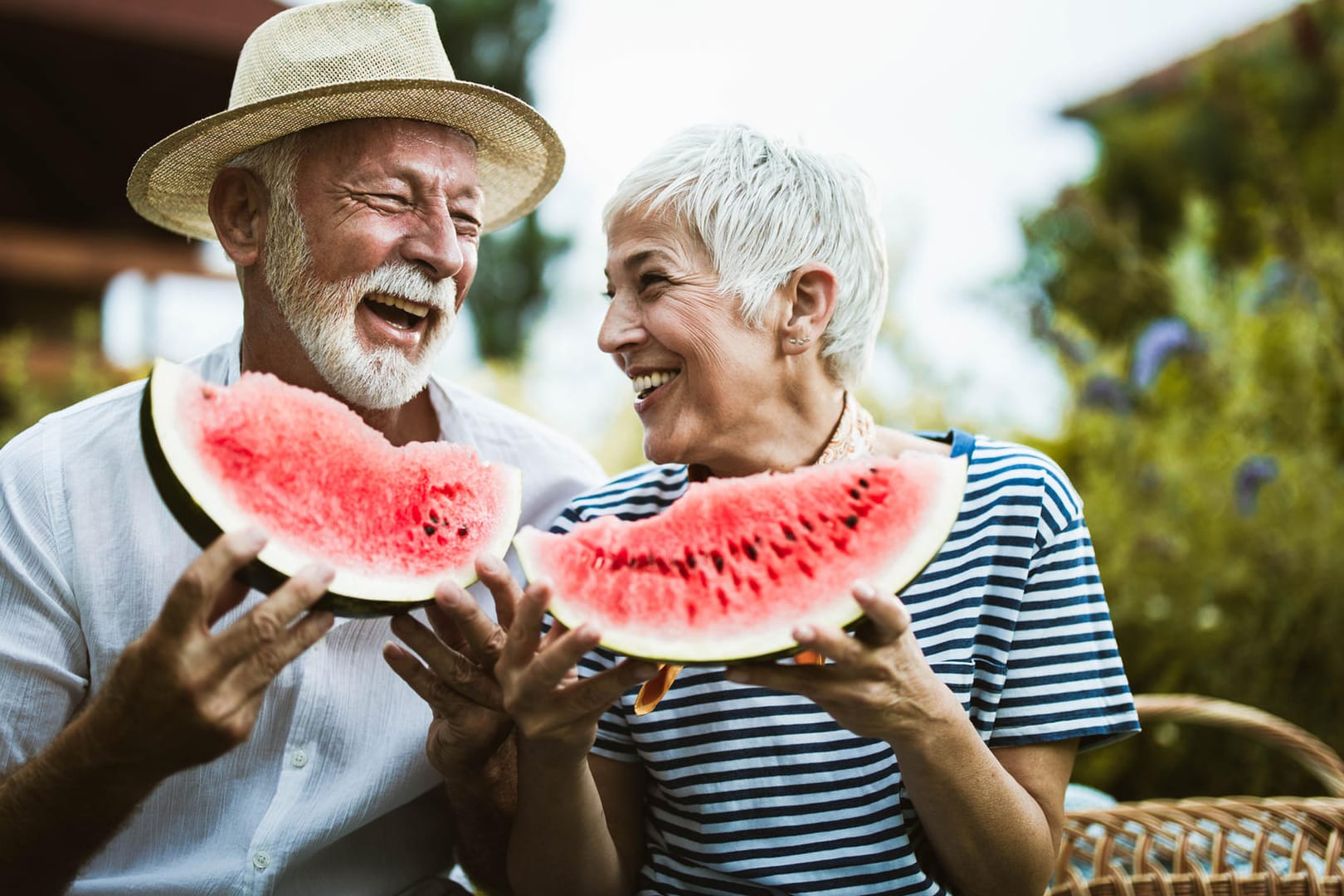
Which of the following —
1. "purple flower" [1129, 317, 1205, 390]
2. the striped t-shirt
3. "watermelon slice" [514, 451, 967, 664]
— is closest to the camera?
"watermelon slice" [514, 451, 967, 664]

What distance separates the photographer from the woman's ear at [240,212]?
108 inches

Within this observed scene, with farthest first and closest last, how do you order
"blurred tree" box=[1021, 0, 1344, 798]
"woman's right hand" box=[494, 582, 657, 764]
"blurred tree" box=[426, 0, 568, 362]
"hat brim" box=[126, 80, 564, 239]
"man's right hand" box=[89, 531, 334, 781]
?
1. "blurred tree" box=[426, 0, 568, 362]
2. "blurred tree" box=[1021, 0, 1344, 798]
3. "hat brim" box=[126, 80, 564, 239]
4. "woman's right hand" box=[494, 582, 657, 764]
5. "man's right hand" box=[89, 531, 334, 781]

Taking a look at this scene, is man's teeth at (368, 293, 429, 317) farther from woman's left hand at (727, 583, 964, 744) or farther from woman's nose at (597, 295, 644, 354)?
woman's left hand at (727, 583, 964, 744)

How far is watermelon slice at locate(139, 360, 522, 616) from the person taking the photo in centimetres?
177

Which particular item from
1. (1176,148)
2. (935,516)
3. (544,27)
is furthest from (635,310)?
(544,27)

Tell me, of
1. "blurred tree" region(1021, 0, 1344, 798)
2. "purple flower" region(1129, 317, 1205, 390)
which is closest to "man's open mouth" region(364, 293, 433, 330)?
"blurred tree" region(1021, 0, 1344, 798)

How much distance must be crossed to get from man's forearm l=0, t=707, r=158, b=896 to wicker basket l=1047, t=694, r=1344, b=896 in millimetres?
2132

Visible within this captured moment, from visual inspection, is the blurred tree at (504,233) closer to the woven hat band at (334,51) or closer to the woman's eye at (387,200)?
the woven hat band at (334,51)

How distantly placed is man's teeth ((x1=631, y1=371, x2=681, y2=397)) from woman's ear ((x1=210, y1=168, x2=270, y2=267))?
111 centimetres

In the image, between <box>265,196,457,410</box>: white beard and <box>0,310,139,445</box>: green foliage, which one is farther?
<box>0,310,139,445</box>: green foliage

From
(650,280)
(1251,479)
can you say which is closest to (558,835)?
(650,280)

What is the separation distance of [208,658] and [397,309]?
128 cm

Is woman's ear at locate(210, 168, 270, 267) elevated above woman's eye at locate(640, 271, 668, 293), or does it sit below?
below

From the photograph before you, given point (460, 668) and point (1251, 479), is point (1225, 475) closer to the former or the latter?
point (1251, 479)
